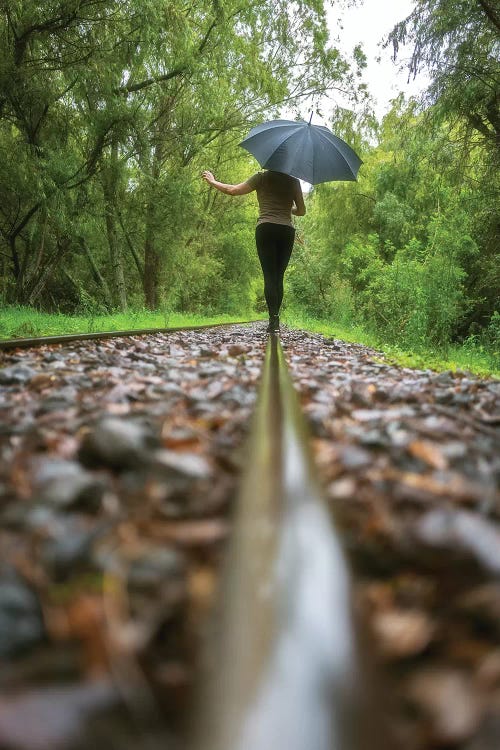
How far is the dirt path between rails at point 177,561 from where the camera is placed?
684mm

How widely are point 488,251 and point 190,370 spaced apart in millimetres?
12415

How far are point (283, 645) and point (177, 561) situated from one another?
36cm

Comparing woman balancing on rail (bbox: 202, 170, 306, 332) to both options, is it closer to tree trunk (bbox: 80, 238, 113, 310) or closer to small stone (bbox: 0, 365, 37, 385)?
small stone (bbox: 0, 365, 37, 385)

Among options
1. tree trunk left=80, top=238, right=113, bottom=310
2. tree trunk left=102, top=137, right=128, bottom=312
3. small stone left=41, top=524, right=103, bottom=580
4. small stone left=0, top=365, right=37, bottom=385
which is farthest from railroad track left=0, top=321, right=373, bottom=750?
tree trunk left=80, top=238, right=113, bottom=310

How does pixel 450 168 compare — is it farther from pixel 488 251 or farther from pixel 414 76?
pixel 488 251

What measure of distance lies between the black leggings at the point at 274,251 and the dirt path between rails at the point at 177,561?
5.22 m

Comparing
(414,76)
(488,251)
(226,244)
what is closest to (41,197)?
(414,76)

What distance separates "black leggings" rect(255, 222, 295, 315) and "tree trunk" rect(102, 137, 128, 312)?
845cm

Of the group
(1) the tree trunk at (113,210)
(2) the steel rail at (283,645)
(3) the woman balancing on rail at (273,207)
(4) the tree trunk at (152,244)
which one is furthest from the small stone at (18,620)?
(4) the tree trunk at (152,244)

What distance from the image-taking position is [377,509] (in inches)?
49.5

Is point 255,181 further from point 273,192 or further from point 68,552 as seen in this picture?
point 68,552

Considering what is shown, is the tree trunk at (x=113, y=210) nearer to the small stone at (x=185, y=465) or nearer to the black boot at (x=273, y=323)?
the black boot at (x=273, y=323)

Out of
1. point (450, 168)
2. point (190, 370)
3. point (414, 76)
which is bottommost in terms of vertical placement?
point (190, 370)

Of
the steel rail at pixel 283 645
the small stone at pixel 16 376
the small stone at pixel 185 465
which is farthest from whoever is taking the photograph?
the small stone at pixel 16 376
